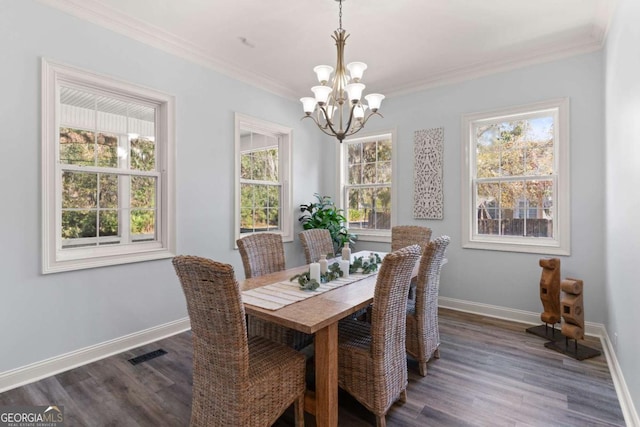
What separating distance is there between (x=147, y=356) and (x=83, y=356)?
48 cm

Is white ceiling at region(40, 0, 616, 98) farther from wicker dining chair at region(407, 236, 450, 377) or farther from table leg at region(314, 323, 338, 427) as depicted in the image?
table leg at region(314, 323, 338, 427)

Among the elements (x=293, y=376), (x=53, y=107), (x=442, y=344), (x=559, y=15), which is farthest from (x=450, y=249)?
(x=53, y=107)

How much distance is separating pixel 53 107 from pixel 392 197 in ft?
12.3

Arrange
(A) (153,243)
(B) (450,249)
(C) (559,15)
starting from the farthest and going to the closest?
(B) (450,249) < (A) (153,243) < (C) (559,15)

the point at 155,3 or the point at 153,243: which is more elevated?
the point at 155,3

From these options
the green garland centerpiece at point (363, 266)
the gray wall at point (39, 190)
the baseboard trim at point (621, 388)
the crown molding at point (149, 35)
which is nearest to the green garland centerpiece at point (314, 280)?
the green garland centerpiece at point (363, 266)

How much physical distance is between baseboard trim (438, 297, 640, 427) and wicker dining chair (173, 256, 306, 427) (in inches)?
79.0

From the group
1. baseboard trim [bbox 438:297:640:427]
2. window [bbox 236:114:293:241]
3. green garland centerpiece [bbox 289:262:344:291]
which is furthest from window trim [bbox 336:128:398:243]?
green garland centerpiece [bbox 289:262:344:291]

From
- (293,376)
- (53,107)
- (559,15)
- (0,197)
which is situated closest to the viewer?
(293,376)

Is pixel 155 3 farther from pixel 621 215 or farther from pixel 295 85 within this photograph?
pixel 621 215

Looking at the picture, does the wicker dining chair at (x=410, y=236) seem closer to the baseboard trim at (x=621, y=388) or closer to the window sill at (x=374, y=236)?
the window sill at (x=374, y=236)

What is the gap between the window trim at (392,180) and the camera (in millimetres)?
4551

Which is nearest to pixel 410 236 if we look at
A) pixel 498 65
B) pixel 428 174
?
pixel 428 174

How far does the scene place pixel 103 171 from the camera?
2.93 m
